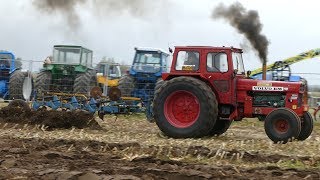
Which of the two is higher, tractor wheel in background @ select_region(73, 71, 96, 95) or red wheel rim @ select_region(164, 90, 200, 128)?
tractor wheel in background @ select_region(73, 71, 96, 95)

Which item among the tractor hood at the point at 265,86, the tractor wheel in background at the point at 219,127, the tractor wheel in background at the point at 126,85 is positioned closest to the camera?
the tractor hood at the point at 265,86

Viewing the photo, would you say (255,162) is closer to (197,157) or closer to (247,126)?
(197,157)

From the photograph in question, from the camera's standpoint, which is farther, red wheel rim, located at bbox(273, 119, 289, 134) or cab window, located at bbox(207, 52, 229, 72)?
cab window, located at bbox(207, 52, 229, 72)

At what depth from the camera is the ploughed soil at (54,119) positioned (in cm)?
1253

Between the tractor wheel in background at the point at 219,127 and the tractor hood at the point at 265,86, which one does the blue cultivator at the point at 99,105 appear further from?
the tractor hood at the point at 265,86

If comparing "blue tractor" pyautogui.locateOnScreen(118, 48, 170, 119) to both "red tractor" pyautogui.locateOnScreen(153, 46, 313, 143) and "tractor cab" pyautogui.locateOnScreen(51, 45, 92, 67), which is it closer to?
"tractor cab" pyautogui.locateOnScreen(51, 45, 92, 67)

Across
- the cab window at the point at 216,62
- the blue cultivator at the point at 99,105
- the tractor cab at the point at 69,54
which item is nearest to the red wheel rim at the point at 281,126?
the cab window at the point at 216,62

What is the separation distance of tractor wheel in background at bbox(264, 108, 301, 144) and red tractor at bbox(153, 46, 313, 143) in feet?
2.39

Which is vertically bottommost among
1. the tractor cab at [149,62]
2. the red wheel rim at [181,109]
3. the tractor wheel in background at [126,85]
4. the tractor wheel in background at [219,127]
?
the tractor wheel in background at [219,127]

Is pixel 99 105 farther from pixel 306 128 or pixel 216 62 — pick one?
pixel 306 128

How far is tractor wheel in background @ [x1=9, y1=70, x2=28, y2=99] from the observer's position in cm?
2202

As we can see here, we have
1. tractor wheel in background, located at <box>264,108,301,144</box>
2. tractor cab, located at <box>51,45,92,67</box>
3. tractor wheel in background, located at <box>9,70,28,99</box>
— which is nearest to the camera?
tractor wheel in background, located at <box>264,108,301,144</box>

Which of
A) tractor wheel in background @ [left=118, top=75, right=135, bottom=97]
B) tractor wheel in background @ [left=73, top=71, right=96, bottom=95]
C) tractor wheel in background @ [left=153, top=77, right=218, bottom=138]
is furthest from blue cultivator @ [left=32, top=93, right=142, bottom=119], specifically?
tractor wheel in background @ [left=73, top=71, right=96, bottom=95]

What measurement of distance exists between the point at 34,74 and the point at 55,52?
4.17 ft
